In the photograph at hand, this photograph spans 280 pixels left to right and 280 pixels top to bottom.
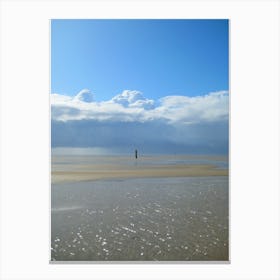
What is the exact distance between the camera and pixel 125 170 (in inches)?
171

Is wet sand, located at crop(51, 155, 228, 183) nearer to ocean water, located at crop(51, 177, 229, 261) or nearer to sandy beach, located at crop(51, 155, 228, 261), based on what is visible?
sandy beach, located at crop(51, 155, 228, 261)

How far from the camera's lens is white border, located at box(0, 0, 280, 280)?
262cm

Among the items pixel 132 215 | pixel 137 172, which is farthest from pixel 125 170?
pixel 132 215

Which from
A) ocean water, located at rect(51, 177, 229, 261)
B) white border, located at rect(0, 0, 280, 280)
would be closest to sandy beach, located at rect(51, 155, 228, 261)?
ocean water, located at rect(51, 177, 229, 261)

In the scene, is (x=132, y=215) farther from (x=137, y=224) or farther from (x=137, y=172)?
(x=137, y=172)

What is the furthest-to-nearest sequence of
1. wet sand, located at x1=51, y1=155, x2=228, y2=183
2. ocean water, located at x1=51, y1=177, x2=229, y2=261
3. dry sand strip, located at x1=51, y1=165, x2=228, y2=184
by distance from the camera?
dry sand strip, located at x1=51, y1=165, x2=228, y2=184 → wet sand, located at x1=51, y1=155, x2=228, y2=183 → ocean water, located at x1=51, y1=177, x2=229, y2=261

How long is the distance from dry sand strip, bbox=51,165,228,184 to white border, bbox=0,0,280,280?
78 cm

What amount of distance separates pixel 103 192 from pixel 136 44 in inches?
62.6

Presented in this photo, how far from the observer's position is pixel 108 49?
303 centimetres

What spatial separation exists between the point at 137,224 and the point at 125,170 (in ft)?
4.85
